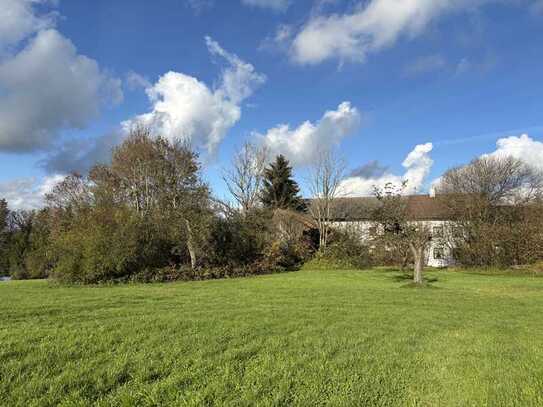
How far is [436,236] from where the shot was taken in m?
32.8

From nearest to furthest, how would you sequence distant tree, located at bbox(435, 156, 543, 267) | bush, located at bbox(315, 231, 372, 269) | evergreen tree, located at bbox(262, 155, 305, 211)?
distant tree, located at bbox(435, 156, 543, 267), bush, located at bbox(315, 231, 372, 269), evergreen tree, located at bbox(262, 155, 305, 211)

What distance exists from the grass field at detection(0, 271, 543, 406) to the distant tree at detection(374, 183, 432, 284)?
28.0 ft

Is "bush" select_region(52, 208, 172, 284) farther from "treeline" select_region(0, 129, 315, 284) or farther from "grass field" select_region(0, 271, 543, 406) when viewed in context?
"grass field" select_region(0, 271, 543, 406)

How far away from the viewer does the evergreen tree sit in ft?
127

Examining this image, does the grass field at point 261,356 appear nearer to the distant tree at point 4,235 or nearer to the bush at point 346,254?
the bush at point 346,254

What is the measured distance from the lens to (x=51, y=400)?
12.9 ft

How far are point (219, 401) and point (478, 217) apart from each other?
31821 millimetres

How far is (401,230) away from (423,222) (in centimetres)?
1180

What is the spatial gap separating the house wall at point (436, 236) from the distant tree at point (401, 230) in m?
7.10

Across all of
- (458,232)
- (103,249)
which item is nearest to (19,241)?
(103,249)

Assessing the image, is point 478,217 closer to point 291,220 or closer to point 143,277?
point 291,220

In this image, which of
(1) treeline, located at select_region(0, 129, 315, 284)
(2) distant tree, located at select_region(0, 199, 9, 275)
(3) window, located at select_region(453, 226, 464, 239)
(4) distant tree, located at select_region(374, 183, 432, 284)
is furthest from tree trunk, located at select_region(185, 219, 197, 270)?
(2) distant tree, located at select_region(0, 199, 9, 275)

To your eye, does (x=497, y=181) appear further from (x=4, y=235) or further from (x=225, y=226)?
(x=4, y=235)

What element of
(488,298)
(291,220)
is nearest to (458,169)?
(291,220)
